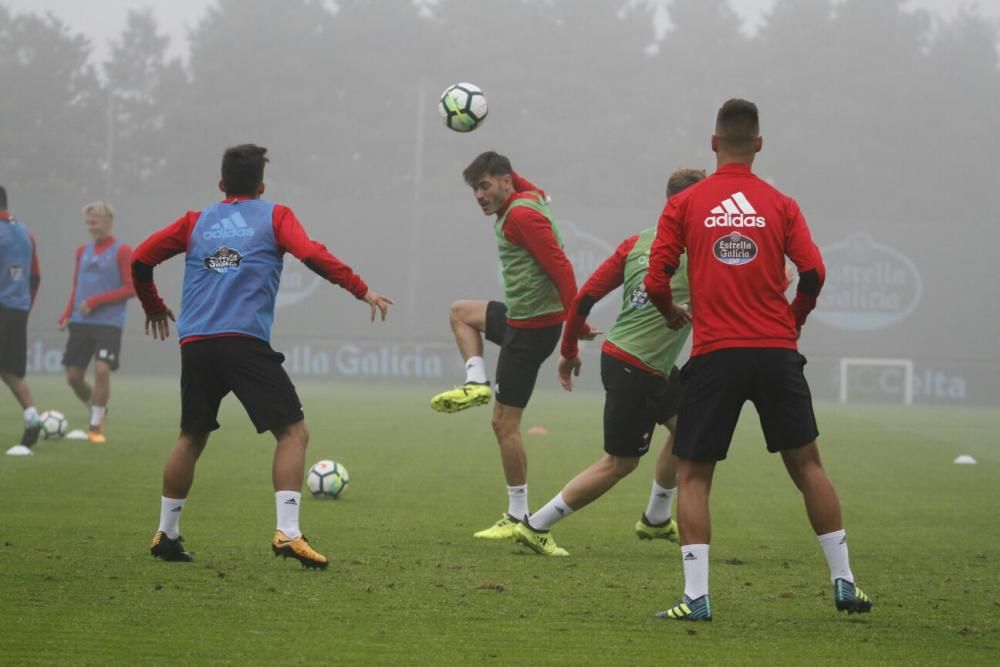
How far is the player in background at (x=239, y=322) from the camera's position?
23.0ft

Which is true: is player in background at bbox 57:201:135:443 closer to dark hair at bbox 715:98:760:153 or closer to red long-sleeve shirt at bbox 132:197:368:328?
red long-sleeve shirt at bbox 132:197:368:328

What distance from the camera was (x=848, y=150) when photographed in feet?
183

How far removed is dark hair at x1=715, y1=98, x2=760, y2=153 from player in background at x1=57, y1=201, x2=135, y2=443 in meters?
9.53

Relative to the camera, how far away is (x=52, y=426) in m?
14.8

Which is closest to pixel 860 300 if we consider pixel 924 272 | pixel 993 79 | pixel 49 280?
pixel 924 272

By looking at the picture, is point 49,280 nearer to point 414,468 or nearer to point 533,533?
point 414,468

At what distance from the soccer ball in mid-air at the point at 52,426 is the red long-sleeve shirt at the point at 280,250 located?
25.4 ft

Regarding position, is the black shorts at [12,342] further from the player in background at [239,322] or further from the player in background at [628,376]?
the player in background at [628,376]

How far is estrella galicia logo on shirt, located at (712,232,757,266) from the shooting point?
5816mm

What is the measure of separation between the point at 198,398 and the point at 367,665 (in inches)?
104

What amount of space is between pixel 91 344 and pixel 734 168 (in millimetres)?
10083

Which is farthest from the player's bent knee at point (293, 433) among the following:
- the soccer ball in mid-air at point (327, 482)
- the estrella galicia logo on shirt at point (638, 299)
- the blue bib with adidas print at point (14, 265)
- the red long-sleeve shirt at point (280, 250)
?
the blue bib with adidas print at point (14, 265)

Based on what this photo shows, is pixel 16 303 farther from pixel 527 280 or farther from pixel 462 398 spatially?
pixel 527 280

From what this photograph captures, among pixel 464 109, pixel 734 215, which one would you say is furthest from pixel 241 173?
pixel 464 109
